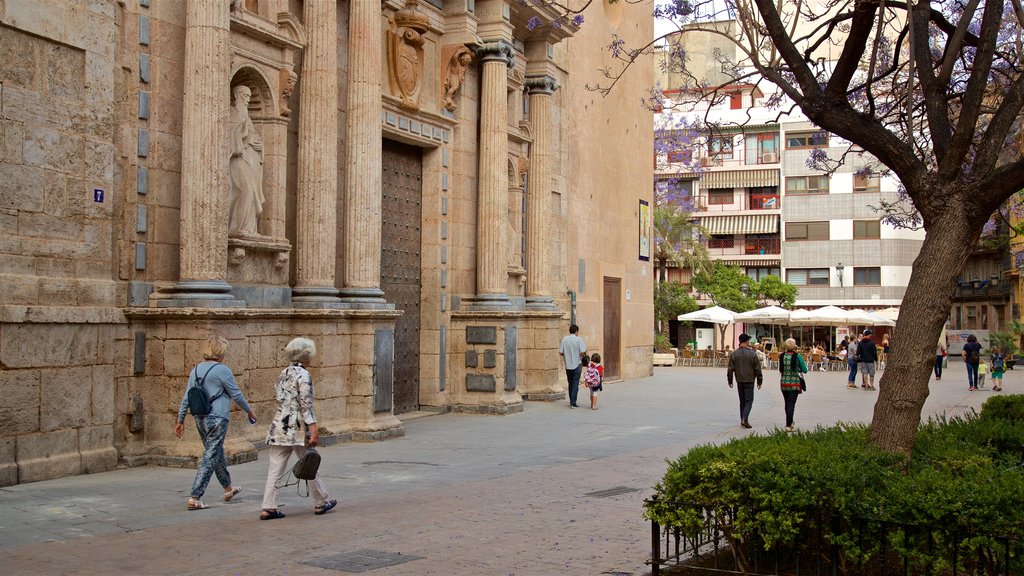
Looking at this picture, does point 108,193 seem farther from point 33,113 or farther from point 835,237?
point 835,237

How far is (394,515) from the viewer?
29.9 feet

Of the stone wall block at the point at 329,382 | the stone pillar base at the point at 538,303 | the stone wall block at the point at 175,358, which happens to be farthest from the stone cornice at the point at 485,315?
the stone wall block at the point at 175,358

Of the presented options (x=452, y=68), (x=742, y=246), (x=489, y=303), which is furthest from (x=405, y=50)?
(x=742, y=246)

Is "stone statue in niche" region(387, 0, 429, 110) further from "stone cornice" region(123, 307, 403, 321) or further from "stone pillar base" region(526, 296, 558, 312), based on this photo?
"stone pillar base" region(526, 296, 558, 312)

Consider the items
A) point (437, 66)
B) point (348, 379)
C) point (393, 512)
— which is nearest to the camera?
point (393, 512)

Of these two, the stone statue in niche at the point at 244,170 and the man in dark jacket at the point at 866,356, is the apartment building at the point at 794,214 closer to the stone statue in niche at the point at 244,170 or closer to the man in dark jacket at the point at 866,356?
the man in dark jacket at the point at 866,356

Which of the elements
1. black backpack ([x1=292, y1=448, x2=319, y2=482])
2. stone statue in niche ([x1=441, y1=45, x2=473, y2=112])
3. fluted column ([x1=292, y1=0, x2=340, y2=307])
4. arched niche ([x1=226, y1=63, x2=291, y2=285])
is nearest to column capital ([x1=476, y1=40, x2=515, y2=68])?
stone statue in niche ([x1=441, y1=45, x2=473, y2=112])

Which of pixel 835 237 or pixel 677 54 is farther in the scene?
pixel 835 237

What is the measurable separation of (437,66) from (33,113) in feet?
30.1

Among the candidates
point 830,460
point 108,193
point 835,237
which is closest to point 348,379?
point 108,193

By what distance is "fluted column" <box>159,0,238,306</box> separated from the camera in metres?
12.2

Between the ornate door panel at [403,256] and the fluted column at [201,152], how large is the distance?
18.2 ft

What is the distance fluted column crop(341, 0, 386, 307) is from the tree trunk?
29.2 feet

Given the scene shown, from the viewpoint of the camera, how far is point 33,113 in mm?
10703
